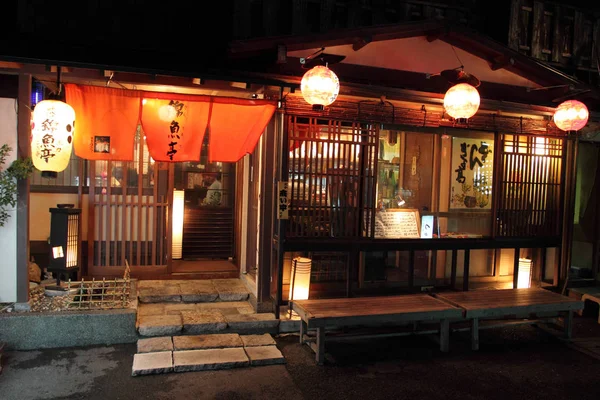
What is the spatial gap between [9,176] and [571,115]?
36.2ft

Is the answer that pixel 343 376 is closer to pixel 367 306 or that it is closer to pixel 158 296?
pixel 367 306

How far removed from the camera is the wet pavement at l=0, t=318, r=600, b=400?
6.57m

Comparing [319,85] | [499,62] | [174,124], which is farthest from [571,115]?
[174,124]

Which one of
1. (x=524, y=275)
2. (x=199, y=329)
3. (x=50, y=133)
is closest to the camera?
(x=50, y=133)

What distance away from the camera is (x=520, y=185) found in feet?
35.9

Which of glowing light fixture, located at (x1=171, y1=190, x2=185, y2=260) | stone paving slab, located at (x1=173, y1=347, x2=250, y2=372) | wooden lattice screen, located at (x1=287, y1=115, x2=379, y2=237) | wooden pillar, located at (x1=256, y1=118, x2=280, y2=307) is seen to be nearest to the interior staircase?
stone paving slab, located at (x1=173, y1=347, x2=250, y2=372)

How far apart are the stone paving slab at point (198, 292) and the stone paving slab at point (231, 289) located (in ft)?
0.45

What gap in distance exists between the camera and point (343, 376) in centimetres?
735

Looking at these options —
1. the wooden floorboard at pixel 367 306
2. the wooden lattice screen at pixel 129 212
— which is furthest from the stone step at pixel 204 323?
the wooden lattice screen at pixel 129 212

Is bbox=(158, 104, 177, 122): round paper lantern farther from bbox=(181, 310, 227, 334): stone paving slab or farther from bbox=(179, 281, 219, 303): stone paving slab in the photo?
bbox=(179, 281, 219, 303): stone paving slab

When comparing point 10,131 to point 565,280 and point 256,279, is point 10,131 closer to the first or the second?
point 256,279

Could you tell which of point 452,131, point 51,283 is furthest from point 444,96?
point 51,283

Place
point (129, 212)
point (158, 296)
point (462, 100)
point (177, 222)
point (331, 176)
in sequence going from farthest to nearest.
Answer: point (177, 222) < point (129, 212) < point (158, 296) < point (331, 176) < point (462, 100)

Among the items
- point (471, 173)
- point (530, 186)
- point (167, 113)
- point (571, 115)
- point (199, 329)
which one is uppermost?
point (571, 115)
